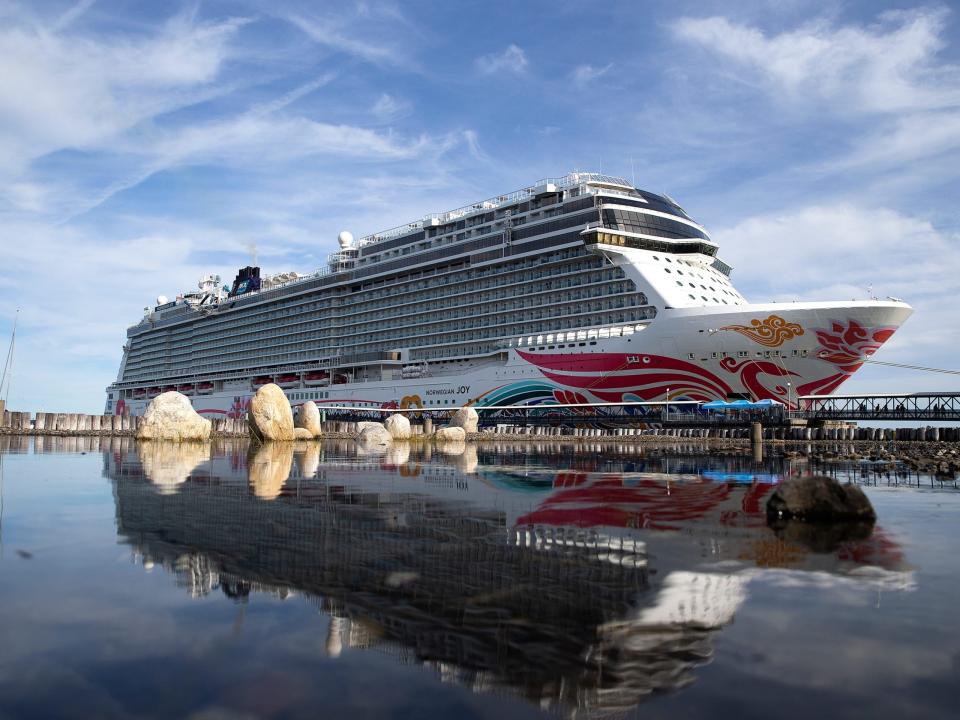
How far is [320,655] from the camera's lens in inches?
192

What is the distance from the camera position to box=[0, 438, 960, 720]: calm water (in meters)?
4.27

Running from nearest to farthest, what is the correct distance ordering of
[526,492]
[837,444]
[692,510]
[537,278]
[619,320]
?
[692,510]
[526,492]
[837,444]
[619,320]
[537,278]

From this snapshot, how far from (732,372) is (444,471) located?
2827 cm

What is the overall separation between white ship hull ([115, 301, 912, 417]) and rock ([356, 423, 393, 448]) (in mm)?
12538

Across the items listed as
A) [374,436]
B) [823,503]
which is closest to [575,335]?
[374,436]

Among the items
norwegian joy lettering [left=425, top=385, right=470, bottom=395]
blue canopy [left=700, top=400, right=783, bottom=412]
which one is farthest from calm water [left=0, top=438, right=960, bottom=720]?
norwegian joy lettering [left=425, top=385, right=470, bottom=395]

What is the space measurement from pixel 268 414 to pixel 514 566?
33731mm

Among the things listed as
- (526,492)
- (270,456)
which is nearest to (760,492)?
(526,492)

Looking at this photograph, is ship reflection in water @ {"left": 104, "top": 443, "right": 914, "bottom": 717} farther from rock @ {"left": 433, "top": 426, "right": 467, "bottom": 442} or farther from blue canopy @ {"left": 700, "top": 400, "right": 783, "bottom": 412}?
rock @ {"left": 433, "top": 426, "right": 467, "bottom": 442}

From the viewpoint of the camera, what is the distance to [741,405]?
44531 mm

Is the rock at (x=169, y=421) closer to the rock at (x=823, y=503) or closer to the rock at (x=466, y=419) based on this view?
the rock at (x=466, y=419)

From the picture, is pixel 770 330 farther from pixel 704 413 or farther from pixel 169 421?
pixel 169 421

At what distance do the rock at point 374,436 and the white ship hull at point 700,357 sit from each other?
41.1ft

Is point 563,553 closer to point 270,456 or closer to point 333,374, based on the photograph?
point 270,456
